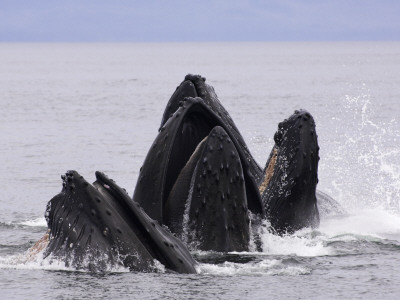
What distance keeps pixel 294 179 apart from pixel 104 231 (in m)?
2.90

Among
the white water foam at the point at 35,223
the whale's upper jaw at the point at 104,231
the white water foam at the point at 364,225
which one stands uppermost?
the whale's upper jaw at the point at 104,231

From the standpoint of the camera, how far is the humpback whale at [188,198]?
416 inches

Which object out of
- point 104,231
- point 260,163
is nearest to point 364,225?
point 104,231

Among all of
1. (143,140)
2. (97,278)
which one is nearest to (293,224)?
(97,278)

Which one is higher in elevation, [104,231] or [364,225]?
[104,231]

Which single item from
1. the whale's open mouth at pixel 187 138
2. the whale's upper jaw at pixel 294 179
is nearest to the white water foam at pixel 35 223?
the whale's upper jaw at pixel 294 179

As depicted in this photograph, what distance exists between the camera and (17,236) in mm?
15195

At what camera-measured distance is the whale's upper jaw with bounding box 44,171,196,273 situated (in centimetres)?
1050

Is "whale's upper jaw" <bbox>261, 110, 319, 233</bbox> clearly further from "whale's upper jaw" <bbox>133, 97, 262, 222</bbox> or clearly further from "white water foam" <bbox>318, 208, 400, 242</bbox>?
"white water foam" <bbox>318, 208, 400, 242</bbox>

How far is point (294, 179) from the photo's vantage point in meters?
12.7

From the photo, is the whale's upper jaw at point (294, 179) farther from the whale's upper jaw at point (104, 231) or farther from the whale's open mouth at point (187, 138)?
the whale's upper jaw at point (104, 231)

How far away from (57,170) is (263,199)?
12.0 m

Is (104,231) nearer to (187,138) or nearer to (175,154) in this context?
(175,154)

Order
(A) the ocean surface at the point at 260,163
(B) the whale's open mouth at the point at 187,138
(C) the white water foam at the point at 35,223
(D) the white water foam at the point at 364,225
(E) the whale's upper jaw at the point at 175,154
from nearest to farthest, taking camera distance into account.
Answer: (A) the ocean surface at the point at 260,163
(E) the whale's upper jaw at the point at 175,154
(B) the whale's open mouth at the point at 187,138
(D) the white water foam at the point at 364,225
(C) the white water foam at the point at 35,223
